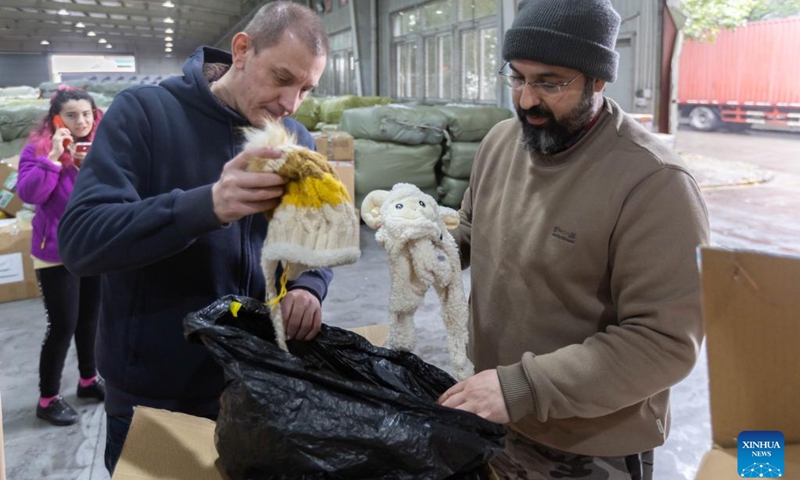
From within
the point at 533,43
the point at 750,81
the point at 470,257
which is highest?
the point at 750,81

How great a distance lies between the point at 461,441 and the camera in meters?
0.88

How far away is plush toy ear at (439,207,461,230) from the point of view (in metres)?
1.21

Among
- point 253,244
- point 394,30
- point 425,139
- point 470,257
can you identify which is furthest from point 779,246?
point 394,30

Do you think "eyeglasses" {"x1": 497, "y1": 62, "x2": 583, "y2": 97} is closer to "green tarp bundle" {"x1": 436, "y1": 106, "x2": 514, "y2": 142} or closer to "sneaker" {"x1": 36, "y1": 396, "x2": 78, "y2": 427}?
"sneaker" {"x1": 36, "y1": 396, "x2": 78, "y2": 427}

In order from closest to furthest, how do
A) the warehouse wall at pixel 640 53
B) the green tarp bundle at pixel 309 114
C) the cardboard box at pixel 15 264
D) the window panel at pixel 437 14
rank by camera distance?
1. the cardboard box at pixel 15 264
2. the warehouse wall at pixel 640 53
3. the green tarp bundle at pixel 309 114
4. the window panel at pixel 437 14

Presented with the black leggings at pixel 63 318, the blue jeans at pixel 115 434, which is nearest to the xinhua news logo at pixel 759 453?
the blue jeans at pixel 115 434

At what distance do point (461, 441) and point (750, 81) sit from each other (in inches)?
533

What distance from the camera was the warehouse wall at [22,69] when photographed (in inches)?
749

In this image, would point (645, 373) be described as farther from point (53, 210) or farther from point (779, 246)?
point (779, 246)

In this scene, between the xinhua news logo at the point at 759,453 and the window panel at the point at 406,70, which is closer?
the xinhua news logo at the point at 759,453

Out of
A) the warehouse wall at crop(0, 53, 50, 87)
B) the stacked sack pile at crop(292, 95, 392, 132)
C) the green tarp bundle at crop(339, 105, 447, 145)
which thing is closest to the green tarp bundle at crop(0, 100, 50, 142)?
the green tarp bundle at crop(339, 105, 447, 145)

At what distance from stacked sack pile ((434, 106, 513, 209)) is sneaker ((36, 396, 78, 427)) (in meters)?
3.64

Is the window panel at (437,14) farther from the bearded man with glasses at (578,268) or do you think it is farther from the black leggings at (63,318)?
the bearded man with glasses at (578,268)

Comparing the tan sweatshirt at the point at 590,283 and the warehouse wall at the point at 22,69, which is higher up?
the warehouse wall at the point at 22,69
